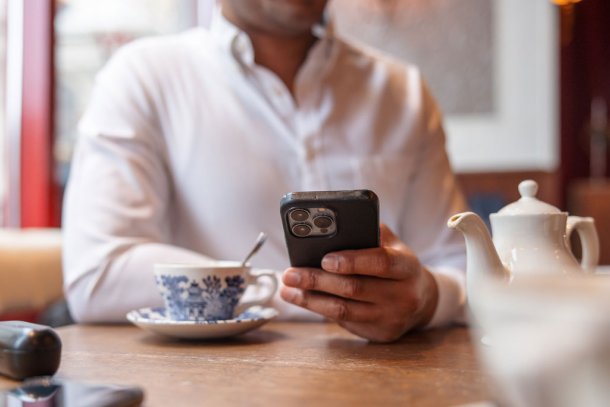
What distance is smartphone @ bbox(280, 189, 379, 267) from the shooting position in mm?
736

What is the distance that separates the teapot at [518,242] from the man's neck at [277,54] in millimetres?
788

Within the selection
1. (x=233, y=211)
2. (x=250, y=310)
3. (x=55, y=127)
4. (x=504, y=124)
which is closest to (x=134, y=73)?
Answer: (x=233, y=211)

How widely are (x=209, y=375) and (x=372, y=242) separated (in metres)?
0.23

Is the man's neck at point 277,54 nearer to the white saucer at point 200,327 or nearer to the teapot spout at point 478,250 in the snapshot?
the white saucer at point 200,327

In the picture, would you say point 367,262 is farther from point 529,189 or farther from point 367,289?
point 529,189

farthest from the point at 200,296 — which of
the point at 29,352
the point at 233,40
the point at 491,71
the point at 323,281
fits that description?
the point at 491,71

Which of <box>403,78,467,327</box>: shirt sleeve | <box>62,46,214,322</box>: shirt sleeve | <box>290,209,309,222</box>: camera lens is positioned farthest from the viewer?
<box>403,78,467,327</box>: shirt sleeve

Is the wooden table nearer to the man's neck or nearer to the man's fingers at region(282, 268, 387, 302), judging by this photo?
the man's fingers at region(282, 268, 387, 302)

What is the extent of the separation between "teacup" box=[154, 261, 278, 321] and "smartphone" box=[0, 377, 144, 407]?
0.32m

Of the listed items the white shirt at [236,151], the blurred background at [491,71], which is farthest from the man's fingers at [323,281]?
the blurred background at [491,71]

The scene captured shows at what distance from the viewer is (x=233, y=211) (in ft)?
4.54

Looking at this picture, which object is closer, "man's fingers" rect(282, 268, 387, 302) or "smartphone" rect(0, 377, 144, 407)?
"smartphone" rect(0, 377, 144, 407)

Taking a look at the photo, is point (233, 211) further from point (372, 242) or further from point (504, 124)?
point (504, 124)

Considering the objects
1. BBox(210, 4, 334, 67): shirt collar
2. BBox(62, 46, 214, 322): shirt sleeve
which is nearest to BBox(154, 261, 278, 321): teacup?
BBox(62, 46, 214, 322): shirt sleeve
